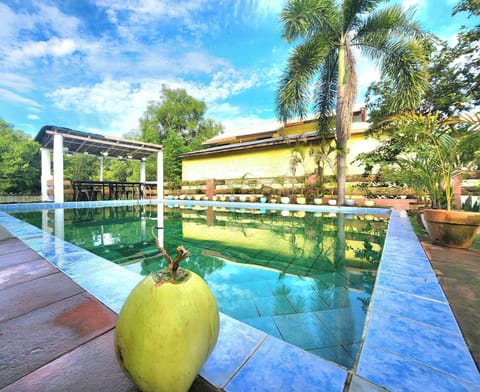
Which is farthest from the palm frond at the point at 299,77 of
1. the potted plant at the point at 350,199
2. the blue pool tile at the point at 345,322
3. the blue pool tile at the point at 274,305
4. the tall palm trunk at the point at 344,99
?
the blue pool tile at the point at 345,322

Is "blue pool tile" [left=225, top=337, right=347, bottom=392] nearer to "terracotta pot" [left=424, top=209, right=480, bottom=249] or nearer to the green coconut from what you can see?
the green coconut

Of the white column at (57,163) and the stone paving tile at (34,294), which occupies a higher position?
the white column at (57,163)

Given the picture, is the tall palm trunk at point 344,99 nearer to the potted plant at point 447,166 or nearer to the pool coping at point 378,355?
the potted plant at point 447,166

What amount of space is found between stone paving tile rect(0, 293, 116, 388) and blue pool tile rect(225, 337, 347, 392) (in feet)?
2.10

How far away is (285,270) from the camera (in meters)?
2.14

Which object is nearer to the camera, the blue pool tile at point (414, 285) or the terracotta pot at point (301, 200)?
the blue pool tile at point (414, 285)

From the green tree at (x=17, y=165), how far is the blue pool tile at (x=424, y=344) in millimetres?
19276

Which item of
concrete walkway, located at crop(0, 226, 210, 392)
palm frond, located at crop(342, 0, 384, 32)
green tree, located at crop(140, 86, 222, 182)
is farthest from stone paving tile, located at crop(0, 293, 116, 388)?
green tree, located at crop(140, 86, 222, 182)

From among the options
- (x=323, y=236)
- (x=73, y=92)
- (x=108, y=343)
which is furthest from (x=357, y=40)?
(x=73, y=92)

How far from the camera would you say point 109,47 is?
17531 mm

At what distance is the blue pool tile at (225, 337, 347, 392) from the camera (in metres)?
0.65

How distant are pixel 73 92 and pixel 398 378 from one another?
1327 inches

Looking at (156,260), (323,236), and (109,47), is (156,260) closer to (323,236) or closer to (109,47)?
(323,236)

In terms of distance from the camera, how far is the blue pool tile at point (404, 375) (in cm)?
65
